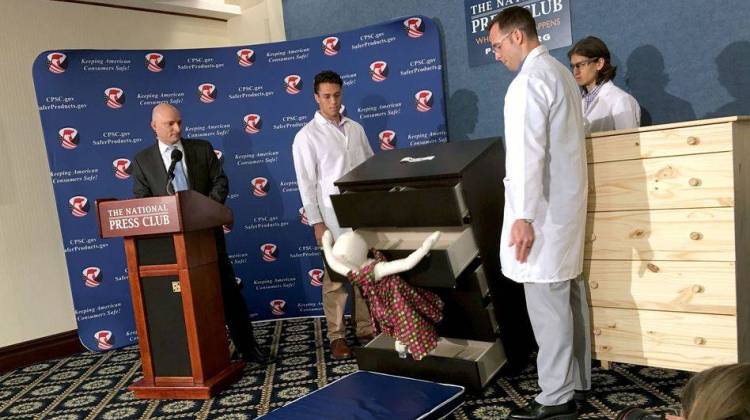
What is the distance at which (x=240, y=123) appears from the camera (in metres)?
4.61

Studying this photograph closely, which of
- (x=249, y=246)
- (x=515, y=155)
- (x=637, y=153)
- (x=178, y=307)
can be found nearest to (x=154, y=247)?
(x=178, y=307)

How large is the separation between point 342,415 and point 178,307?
118 cm

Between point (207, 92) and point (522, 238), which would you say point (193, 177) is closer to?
point (207, 92)

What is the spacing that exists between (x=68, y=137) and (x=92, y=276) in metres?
1.04

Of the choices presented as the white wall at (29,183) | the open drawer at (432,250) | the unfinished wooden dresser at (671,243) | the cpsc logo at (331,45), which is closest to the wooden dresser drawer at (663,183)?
the unfinished wooden dresser at (671,243)

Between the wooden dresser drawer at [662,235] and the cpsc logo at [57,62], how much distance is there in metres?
3.77

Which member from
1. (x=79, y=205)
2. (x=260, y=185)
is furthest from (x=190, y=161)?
(x=79, y=205)

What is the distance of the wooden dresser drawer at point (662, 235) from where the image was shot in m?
2.32

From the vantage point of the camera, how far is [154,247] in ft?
9.89

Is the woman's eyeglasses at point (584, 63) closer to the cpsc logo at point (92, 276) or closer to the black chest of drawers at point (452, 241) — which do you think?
the black chest of drawers at point (452, 241)

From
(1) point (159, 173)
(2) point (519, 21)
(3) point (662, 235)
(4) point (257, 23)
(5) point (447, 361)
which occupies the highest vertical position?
(4) point (257, 23)

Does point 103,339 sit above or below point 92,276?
below

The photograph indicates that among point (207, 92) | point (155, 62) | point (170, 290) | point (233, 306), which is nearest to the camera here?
point (170, 290)

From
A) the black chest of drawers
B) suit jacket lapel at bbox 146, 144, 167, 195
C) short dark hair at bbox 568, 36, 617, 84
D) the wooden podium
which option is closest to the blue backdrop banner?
suit jacket lapel at bbox 146, 144, 167, 195
